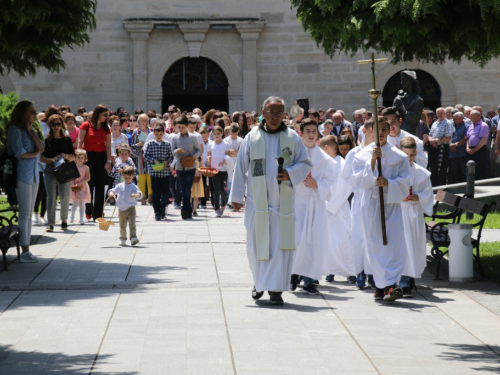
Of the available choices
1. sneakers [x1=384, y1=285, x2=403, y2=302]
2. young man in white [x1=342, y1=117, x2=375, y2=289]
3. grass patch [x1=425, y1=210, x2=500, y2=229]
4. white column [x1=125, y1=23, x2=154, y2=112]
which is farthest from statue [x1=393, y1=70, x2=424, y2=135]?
white column [x1=125, y1=23, x2=154, y2=112]

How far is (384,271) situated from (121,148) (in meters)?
8.63

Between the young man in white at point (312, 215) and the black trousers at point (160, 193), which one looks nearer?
the young man in white at point (312, 215)

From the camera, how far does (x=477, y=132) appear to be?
21.7 m

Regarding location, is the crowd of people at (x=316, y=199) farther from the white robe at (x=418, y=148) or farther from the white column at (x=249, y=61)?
the white column at (x=249, y=61)

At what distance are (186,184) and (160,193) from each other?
0.53 meters

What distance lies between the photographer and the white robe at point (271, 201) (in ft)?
32.5

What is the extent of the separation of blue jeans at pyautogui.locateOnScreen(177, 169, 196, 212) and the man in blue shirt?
6.61 m

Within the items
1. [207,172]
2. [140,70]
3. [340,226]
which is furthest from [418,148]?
[140,70]

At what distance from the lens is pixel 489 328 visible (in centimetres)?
866

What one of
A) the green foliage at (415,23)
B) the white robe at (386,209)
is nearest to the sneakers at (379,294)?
the white robe at (386,209)

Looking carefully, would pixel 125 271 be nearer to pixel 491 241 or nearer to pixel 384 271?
pixel 384 271

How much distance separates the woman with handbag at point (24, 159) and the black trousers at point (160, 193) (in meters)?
4.93

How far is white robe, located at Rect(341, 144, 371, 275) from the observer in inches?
417

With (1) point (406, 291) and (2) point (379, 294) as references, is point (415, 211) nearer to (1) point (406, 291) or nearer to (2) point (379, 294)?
(1) point (406, 291)
